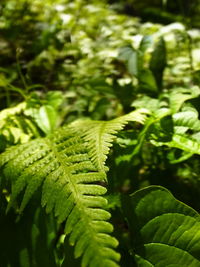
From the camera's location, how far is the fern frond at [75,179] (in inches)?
22.2

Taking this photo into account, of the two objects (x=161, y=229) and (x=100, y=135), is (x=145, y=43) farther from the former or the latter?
(x=161, y=229)

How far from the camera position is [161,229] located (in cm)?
76

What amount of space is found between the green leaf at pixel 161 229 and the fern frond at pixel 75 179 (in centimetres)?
9

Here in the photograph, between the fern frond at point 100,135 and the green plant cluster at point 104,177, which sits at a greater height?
the fern frond at point 100,135

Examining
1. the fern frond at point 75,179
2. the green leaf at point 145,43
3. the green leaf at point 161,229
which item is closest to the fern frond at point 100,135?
the fern frond at point 75,179

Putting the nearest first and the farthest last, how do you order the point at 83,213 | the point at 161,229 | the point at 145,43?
the point at 83,213 → the point at 161,229 → the point at 145,43

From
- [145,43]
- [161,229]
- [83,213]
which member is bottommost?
[161,229]

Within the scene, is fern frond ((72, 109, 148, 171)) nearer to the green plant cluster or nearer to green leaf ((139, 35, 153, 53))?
the green plant cluster

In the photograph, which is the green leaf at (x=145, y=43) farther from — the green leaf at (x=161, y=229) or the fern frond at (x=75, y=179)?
the green leaf at (x=161, y=229)

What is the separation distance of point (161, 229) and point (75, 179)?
0.28m

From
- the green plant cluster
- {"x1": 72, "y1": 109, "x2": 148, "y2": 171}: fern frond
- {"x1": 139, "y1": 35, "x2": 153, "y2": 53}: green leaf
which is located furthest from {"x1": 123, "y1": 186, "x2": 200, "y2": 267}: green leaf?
{"x1": 139, "y1": 35, "x2": 153, "y2": 53}: green leaf

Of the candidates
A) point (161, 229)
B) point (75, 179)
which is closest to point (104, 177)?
point (75, 179)

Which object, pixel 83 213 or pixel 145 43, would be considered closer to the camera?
pixel 83 213

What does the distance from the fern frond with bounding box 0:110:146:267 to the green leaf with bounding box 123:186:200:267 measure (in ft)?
0.29
